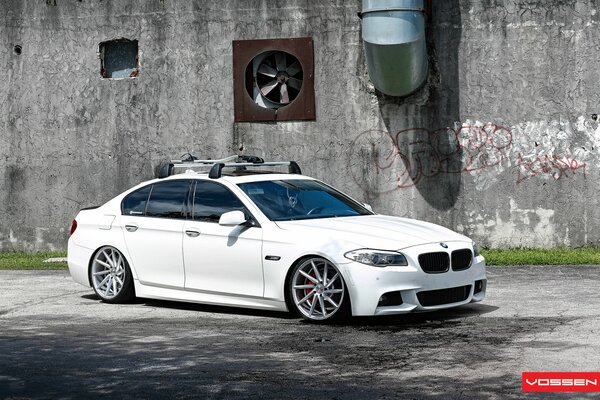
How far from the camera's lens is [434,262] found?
35.8ft

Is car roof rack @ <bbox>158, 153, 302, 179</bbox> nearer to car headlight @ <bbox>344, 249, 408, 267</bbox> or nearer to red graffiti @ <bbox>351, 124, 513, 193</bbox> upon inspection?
car headlight @ <bbox>344, 249, 408, 267</bbox>

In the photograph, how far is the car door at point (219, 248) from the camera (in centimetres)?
1149

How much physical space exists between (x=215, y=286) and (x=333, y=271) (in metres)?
1.50

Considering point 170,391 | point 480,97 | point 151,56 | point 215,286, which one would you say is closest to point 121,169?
point 151,56

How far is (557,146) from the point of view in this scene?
1877cm

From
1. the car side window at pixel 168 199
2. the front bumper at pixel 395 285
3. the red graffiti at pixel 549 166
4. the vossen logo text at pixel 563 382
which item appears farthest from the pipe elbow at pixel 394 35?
the vossen logo text at pixel 563 382

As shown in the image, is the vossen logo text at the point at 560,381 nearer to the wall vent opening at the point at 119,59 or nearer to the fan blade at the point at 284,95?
the fan blade at the point at 284,95

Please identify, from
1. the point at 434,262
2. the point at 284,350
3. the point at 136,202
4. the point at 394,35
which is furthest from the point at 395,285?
the point at 394,35

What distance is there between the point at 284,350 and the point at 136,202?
409cm

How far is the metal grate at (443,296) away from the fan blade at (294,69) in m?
8.97

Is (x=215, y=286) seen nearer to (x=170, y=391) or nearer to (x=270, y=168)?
(x=170, y=391)

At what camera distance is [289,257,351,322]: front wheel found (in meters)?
10.8

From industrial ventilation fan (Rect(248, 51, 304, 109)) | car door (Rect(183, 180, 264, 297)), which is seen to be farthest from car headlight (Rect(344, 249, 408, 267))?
industrial ventilation fan (Rect(248, 51, 304, 109))

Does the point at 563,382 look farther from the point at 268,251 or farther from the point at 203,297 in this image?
the point at 203,297
